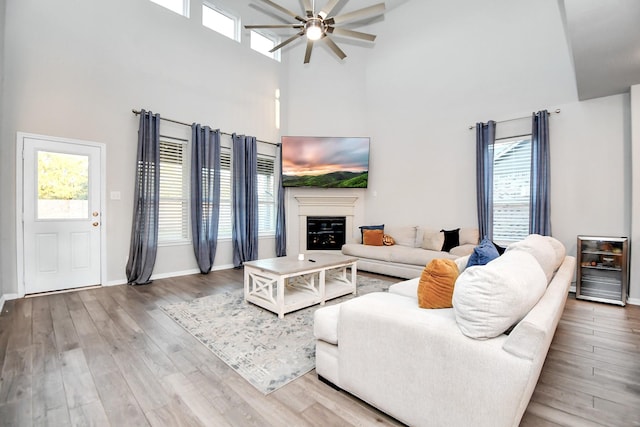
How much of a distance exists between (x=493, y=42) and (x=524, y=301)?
16.9 ft

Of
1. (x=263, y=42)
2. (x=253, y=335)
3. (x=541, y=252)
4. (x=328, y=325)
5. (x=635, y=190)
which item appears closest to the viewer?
(x=328, y=325)

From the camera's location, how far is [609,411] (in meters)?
1.71

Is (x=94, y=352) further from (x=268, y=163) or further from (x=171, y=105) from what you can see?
(x=268, y=163)

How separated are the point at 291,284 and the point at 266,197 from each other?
115 inches

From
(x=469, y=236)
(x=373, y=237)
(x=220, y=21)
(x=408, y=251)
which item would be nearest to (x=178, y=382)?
(x=408, y=251)

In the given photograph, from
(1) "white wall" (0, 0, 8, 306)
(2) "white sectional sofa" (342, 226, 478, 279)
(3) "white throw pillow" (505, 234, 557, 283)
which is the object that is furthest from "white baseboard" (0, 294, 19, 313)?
(3) "white throw pillow" (505, 234, 557, 283)

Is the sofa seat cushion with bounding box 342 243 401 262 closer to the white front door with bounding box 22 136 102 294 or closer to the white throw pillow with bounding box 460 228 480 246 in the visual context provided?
the white throw pillow with bounding box 460 228 480 246

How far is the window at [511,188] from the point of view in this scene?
458 cm

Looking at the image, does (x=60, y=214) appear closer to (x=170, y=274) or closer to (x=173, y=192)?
(x=173, y=192)

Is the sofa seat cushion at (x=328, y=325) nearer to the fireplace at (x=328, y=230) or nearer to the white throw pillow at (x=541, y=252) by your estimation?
the white throw pillow at (x=541, y=252)

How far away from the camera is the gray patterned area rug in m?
2.09

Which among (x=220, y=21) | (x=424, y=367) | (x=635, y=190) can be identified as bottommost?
(x=424, y=367)

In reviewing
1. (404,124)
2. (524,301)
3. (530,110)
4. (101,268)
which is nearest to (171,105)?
(101,268)

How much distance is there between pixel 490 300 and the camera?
4.24ft
